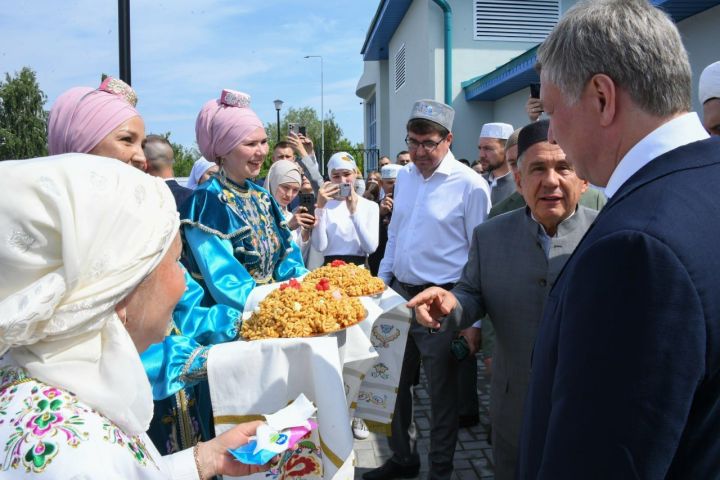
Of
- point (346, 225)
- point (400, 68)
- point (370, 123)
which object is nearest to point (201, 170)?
point (346, 225)

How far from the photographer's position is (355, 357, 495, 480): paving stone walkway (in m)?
3.83

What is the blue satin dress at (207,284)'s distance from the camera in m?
2.17

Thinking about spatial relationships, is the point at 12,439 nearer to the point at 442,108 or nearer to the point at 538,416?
the point at 538,416

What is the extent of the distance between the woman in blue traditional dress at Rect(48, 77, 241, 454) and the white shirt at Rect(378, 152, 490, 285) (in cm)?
168

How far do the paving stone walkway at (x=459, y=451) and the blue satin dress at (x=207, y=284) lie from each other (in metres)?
1.68

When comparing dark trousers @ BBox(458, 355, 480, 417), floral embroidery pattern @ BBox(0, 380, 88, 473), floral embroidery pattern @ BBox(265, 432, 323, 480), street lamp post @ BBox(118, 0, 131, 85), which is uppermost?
street lamp post @ BBox(118, 0, 131, 85)

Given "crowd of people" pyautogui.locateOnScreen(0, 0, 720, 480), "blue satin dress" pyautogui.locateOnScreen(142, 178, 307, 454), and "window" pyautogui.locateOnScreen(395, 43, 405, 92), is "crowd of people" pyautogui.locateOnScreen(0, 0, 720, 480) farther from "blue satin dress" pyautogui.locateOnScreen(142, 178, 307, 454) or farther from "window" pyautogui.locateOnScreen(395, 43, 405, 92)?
"window" pyautogui.locateOnScreen(395, 43, 405, 92)

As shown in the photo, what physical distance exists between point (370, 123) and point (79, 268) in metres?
29.8

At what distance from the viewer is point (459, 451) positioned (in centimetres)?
414

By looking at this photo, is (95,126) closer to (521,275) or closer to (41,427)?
(41,427)

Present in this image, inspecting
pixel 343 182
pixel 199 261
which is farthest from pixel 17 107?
pixel 199 261

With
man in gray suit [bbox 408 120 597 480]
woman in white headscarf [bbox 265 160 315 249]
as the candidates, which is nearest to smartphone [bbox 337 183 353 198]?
woman in white headscarf [bbox 265 160 315 249]

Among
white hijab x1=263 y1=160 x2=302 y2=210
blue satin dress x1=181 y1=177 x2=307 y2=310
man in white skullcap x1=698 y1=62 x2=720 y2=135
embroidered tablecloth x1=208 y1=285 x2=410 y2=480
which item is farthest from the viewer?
white hijab x1=263 y1=160 x2=302 y2=210

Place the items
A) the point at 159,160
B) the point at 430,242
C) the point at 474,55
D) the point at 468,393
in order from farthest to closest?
the point at 474,55 → the point at 159,160 → the point at 468,393 → the point at 430,242
